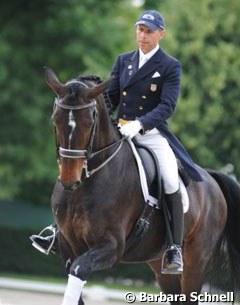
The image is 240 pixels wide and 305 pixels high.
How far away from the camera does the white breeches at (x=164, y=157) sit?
8.59 m

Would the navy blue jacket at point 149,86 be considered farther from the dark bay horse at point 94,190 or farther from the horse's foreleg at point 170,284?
the horse's foreleg at point 170,284

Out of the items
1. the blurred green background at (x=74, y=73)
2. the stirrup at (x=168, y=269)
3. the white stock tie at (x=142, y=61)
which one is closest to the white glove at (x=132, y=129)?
the white stock tie at (x=142, y=61)

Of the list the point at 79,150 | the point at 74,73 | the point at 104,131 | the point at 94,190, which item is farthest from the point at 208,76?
the point at 79,150

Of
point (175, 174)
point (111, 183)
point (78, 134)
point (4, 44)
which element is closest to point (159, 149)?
point (175, 174)

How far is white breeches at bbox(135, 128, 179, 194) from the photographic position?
8594 mm

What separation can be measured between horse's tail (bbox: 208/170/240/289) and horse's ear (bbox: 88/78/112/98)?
295 centimetres

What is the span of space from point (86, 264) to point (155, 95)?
196 centimetres

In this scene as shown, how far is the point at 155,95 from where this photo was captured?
8586 mm

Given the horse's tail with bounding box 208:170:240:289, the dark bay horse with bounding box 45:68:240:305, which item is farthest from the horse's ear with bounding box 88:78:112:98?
the horse's tail with bounding box 208:170:240:289

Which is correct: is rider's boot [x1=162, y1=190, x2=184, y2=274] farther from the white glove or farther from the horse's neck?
the horse's neck

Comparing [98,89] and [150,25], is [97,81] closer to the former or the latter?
[98,89]

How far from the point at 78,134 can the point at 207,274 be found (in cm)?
317

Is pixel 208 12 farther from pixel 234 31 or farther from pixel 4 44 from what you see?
pixel 4 44

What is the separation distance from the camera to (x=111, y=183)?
793 cm
